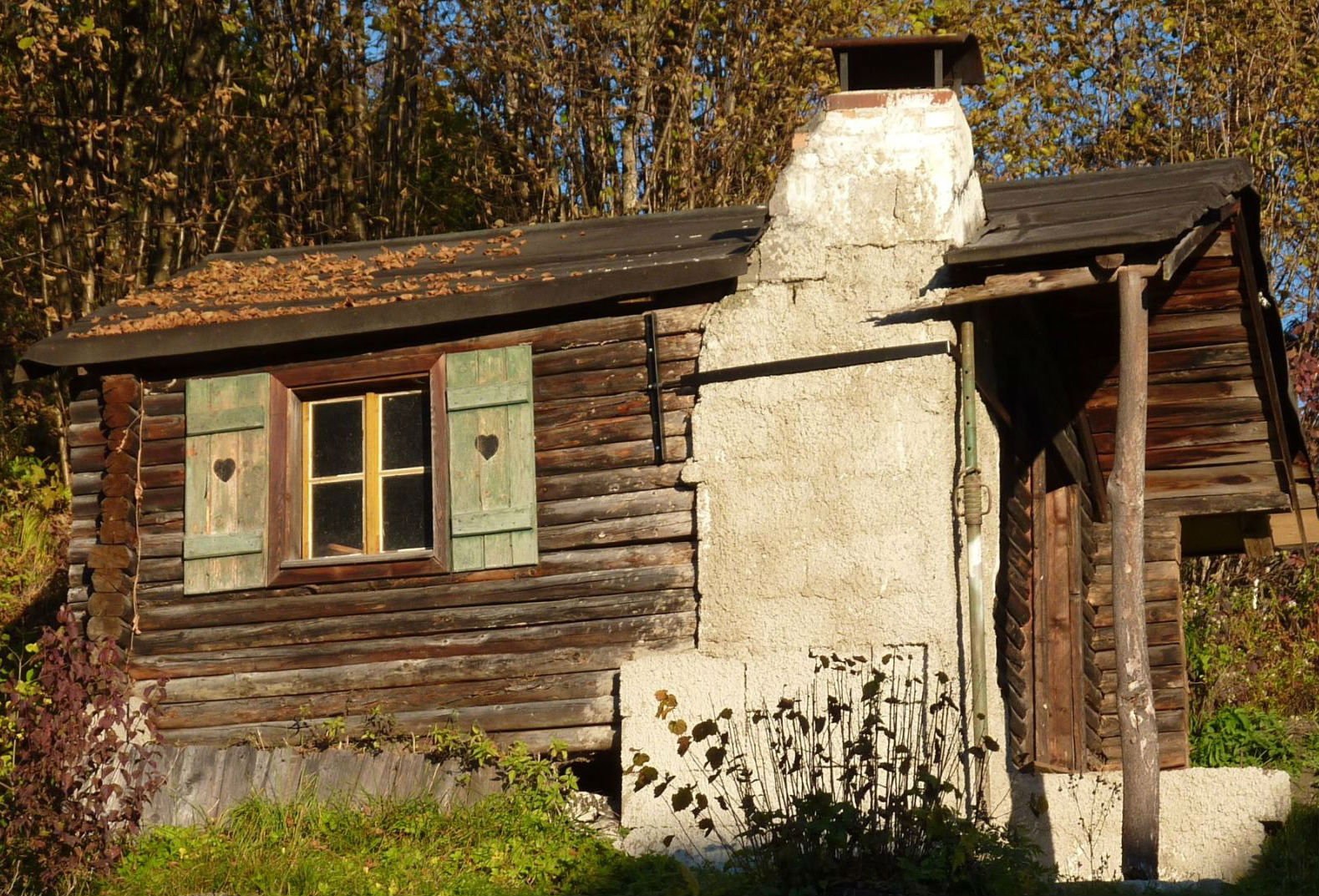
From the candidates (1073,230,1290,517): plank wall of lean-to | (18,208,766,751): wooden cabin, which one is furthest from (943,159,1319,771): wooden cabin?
(18,208,766,751): wooden cabin

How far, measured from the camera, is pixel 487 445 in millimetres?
9516

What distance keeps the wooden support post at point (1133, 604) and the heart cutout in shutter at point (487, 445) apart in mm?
3559

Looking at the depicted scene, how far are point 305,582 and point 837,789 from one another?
3583 millimetres

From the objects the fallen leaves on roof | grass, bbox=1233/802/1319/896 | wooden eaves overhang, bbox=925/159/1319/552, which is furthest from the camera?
the fallen leaves on roof

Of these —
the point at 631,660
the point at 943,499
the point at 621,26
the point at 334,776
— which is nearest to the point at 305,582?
the point at 334,776

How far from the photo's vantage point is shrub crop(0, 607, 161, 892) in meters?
7.60

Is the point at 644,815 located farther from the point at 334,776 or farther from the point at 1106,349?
the point at 1106,349

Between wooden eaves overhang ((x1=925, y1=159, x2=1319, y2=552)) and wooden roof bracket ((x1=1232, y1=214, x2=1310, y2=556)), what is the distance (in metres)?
0.01

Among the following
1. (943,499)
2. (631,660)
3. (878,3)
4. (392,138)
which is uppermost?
(878,3)

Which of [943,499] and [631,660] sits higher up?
[943,499]

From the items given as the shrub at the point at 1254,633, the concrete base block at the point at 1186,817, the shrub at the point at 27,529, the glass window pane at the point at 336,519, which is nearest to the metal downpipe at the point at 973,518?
the concrete base block at the point at 1186,817

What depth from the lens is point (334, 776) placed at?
8820mm

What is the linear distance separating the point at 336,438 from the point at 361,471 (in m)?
0.31

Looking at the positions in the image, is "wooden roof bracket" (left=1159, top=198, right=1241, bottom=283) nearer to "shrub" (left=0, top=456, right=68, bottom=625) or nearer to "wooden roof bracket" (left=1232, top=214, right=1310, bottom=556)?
"wooden roof bracket" (left=1232, top=214, right=1310, bottom=556)
